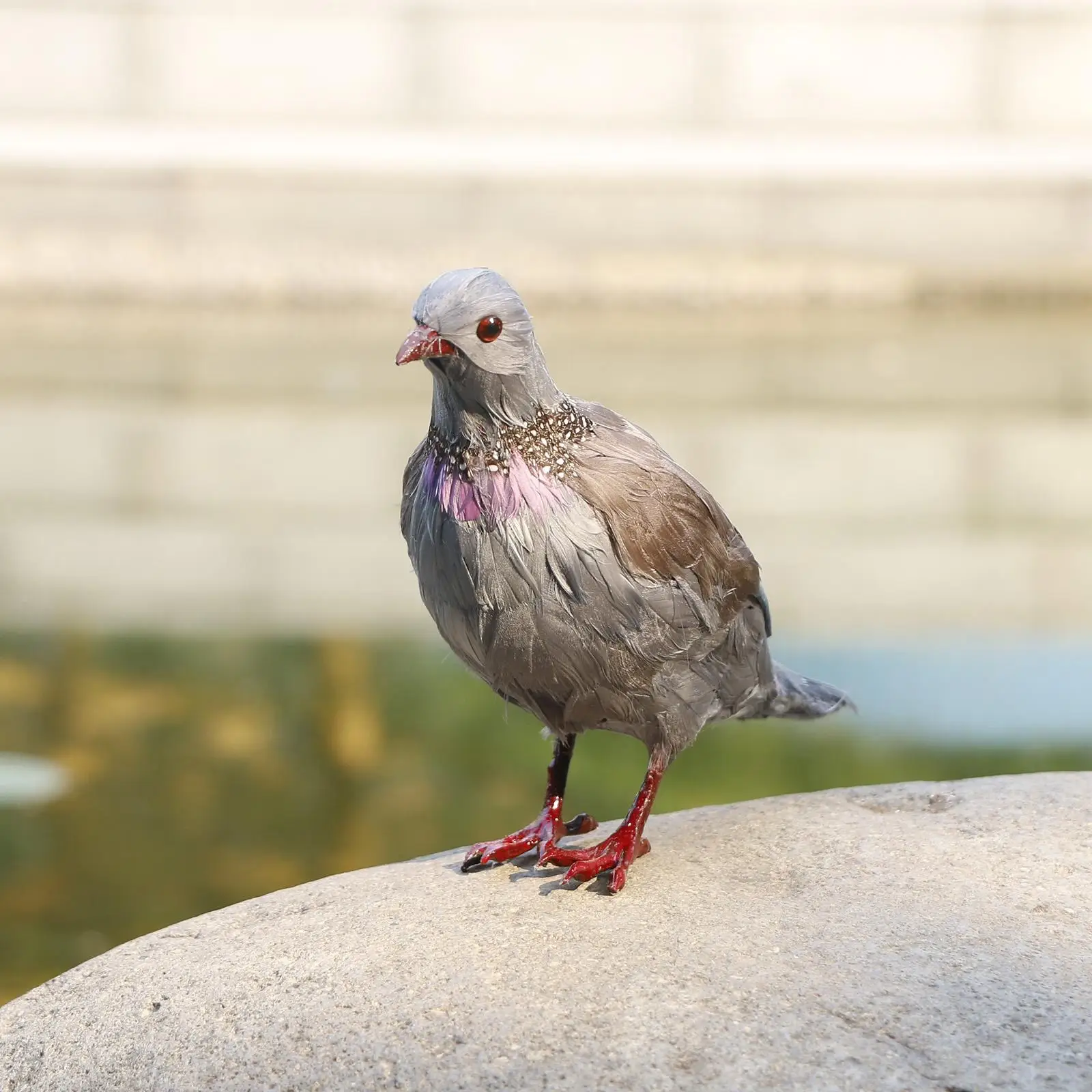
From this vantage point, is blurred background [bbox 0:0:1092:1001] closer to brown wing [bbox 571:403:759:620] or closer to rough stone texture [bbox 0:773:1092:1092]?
rough stone texture [bbox 0:773:1092:1092]

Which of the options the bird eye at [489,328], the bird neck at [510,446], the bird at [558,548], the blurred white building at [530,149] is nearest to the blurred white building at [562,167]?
the blurred white building at [530,149]

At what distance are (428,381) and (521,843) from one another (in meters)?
7.78

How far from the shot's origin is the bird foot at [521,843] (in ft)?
11.2

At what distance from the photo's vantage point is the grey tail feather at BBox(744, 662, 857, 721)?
3.60 m

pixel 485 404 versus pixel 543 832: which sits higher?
pixel 485 404

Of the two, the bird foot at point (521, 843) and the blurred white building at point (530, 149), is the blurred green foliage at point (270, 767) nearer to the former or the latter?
the bird foot at point (521, 843)

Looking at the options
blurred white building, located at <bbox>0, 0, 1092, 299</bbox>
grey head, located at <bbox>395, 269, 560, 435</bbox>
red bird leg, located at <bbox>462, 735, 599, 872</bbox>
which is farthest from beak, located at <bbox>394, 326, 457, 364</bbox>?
blurred white building, located at <bbox>0, 0, 1092, 299</bbox>

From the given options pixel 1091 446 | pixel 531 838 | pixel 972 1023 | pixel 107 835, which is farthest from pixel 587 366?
pixel 972 1023

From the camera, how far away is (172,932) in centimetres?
329

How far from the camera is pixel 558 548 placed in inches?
116

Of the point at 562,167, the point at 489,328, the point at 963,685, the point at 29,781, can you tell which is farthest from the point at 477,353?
the point at 562,167

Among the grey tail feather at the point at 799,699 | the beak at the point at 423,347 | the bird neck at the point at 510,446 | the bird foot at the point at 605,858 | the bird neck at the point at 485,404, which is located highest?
the beak at the point at 423,347

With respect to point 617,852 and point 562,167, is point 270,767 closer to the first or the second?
point 617,852

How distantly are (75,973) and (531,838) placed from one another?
101 cm
